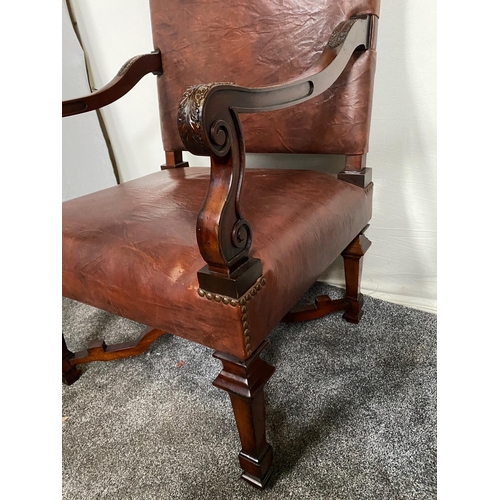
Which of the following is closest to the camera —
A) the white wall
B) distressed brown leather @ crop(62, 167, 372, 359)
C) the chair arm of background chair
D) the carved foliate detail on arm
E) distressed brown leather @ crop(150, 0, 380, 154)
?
the chair arm of background chair

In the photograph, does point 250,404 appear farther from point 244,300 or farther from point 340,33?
point 340,33

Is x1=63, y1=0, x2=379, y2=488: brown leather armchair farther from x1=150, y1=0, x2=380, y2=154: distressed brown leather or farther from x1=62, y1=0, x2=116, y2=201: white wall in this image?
x1=62, y1=0, x2=116, y2=201: white wall

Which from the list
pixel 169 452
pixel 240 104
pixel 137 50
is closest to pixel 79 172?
pixel 137 50

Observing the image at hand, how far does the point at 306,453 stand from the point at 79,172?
125cm

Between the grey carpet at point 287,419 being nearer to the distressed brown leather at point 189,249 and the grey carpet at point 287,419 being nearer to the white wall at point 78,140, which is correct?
the distressed brown leather at point 189,249

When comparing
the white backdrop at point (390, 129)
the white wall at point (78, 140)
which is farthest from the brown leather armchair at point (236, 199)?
the white wall at point (78, 140)

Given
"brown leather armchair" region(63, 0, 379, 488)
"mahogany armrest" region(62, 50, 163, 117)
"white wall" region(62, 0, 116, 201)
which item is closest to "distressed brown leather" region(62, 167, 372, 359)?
"brown leather armchair" region(63, 0, 379, 488)

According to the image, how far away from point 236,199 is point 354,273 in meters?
0.65

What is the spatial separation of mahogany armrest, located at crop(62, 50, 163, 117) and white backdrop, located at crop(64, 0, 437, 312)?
1.27ft

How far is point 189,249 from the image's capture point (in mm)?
571

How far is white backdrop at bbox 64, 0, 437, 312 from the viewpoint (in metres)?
0.93

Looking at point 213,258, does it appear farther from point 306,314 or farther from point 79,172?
point 79,172

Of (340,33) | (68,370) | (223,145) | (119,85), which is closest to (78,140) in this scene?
(119,85)
